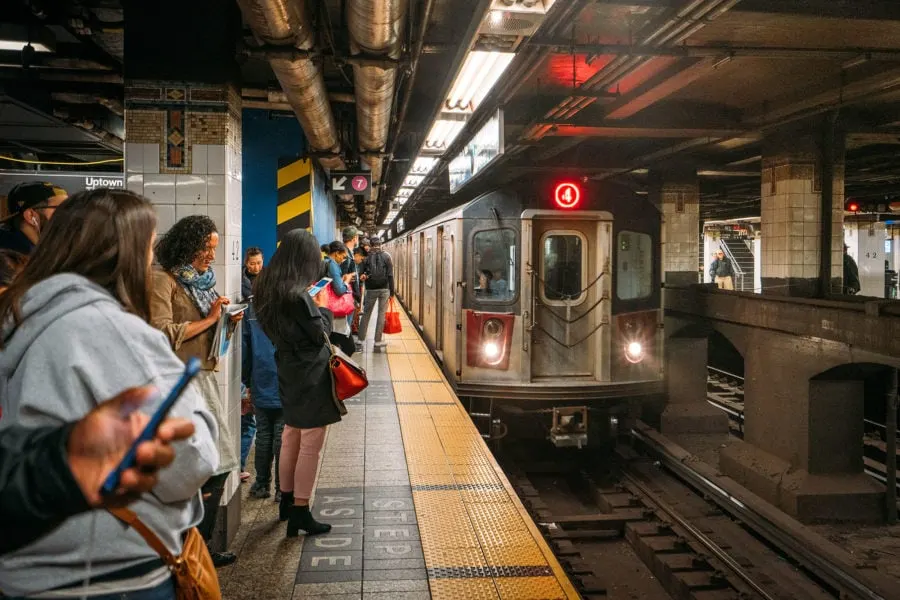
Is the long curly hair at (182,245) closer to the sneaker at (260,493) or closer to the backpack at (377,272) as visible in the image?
the sneaker at (260,493)

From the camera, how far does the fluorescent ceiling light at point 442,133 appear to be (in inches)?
247

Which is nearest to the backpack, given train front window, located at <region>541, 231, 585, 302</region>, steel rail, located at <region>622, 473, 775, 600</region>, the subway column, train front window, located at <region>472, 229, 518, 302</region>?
train front window, located at <region>472, 229, 518, 302</region>

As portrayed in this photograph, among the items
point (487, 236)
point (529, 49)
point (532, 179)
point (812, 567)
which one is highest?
point (529, 49)

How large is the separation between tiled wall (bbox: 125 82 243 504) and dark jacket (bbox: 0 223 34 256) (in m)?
0.90

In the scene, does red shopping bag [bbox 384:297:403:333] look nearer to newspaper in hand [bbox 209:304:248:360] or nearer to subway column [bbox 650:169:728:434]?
subway column [bbox 650:169:728:434]

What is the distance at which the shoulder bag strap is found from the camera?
1376 mm

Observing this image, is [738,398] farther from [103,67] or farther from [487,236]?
[103,67]

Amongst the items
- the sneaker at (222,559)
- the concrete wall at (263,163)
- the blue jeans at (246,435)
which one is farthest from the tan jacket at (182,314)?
the concrete wall at (263,163)

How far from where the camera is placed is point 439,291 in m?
9.77

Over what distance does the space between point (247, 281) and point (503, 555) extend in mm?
3180

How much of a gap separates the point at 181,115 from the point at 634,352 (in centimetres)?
550

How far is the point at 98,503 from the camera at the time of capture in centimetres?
105

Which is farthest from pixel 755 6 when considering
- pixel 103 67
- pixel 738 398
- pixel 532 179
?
pixel 738 398

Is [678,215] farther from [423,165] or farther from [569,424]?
[569,424]
